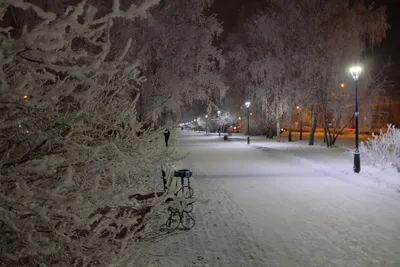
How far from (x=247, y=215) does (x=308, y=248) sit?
7.44 feet

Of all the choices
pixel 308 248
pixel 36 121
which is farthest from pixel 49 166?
pixel 308 248

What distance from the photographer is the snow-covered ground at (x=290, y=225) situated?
215 inches

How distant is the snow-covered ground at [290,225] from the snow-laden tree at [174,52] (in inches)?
196

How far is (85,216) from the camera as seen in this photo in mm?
2480

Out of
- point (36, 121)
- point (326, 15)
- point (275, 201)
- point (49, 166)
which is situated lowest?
point (275, 201)

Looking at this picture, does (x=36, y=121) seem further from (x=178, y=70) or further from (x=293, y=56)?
(x=293, y=56)

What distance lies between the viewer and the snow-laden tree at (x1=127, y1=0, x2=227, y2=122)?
15.8m

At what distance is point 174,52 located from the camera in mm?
16859

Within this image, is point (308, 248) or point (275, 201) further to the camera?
point (275, 201)

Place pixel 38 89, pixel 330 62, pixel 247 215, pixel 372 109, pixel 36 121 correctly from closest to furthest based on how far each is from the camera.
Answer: pixel 38 89 → pixel 36 121 → pixel 247 215 → pixel 330 62 → pixel 372 109

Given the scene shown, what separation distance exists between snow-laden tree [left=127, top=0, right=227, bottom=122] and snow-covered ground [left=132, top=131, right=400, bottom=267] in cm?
498

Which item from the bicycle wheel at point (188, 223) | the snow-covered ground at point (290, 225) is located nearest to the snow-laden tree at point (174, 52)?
the snow-covered ground at point (290, 225)

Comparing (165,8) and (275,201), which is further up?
(165,8)

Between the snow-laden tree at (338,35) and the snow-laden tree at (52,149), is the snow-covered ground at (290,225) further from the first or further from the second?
the snow-laden tree at (338,35)
